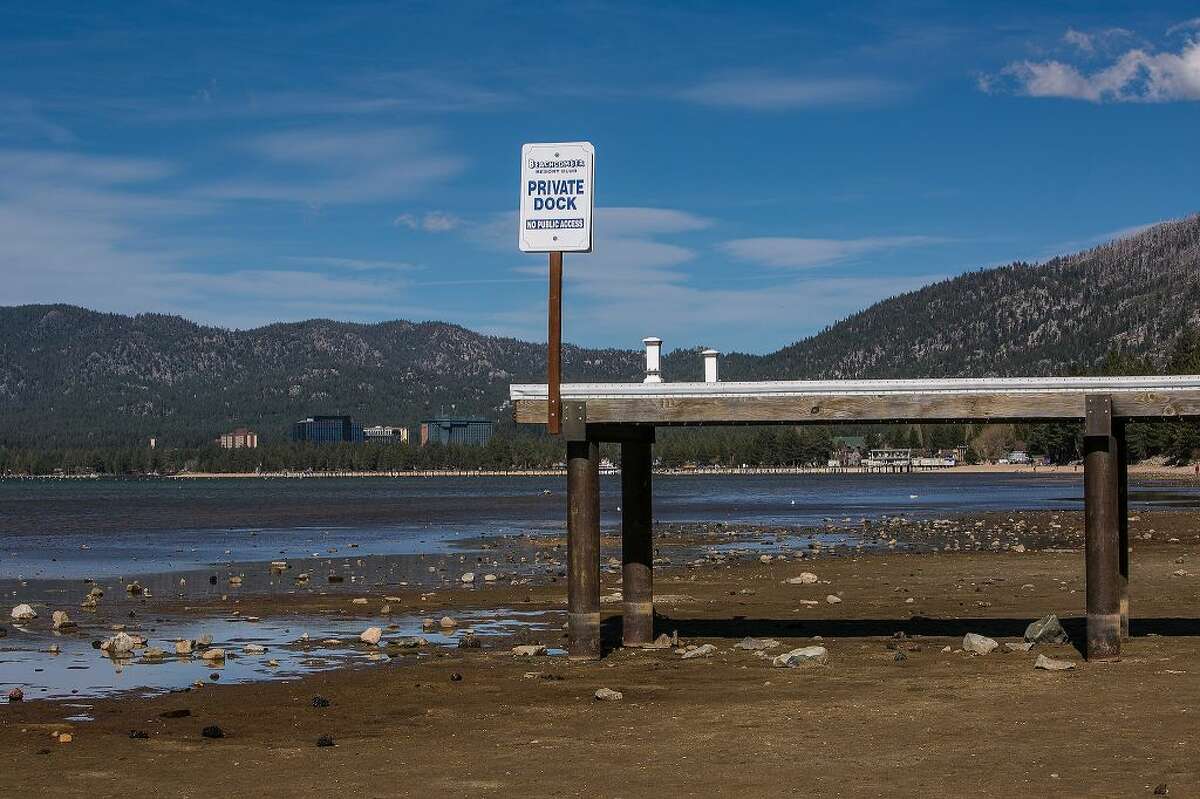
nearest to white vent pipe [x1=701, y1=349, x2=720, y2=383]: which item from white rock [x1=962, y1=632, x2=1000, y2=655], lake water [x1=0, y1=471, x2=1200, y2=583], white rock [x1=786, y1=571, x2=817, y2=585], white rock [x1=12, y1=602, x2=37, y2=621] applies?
white rock [x1=962, y1=632, x2=1000, y2=655]

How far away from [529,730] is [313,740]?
2.54 metres

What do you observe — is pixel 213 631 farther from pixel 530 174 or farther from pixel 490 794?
pixel 490 794

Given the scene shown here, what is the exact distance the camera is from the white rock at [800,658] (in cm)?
2252

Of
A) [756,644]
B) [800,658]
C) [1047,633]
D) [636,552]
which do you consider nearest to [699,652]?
[756,644]

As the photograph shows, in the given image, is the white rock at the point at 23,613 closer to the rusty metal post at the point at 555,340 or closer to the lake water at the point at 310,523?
the lake water at the point at 310,523

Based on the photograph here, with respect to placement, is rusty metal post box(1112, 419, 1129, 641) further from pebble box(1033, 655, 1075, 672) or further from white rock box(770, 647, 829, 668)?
white rock box(770, 647, 829, 668)

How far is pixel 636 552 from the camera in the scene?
25375mm

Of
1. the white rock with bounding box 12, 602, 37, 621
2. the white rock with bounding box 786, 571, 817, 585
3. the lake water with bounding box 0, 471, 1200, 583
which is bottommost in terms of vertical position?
Answer: the lake water with bounding box 0, 471, 1200, 583

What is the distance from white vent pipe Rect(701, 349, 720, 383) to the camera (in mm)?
24266

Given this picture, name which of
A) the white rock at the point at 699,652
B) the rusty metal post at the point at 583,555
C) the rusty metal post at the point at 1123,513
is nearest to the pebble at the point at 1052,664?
the rusty metal post at the point at 1123,513

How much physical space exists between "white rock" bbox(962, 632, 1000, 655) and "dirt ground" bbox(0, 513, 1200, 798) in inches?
10.2

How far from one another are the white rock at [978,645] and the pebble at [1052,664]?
5.41ft

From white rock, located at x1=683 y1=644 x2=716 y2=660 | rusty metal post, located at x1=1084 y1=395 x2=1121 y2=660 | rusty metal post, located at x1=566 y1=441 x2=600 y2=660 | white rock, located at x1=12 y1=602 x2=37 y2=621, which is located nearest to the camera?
rusty metal post, located at x1=1084 y1=395 x2=1121 y2=660

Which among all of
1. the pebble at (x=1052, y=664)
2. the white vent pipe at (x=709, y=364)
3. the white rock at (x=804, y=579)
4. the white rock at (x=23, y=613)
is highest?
the white vent pipe at (x=709, y=364)
